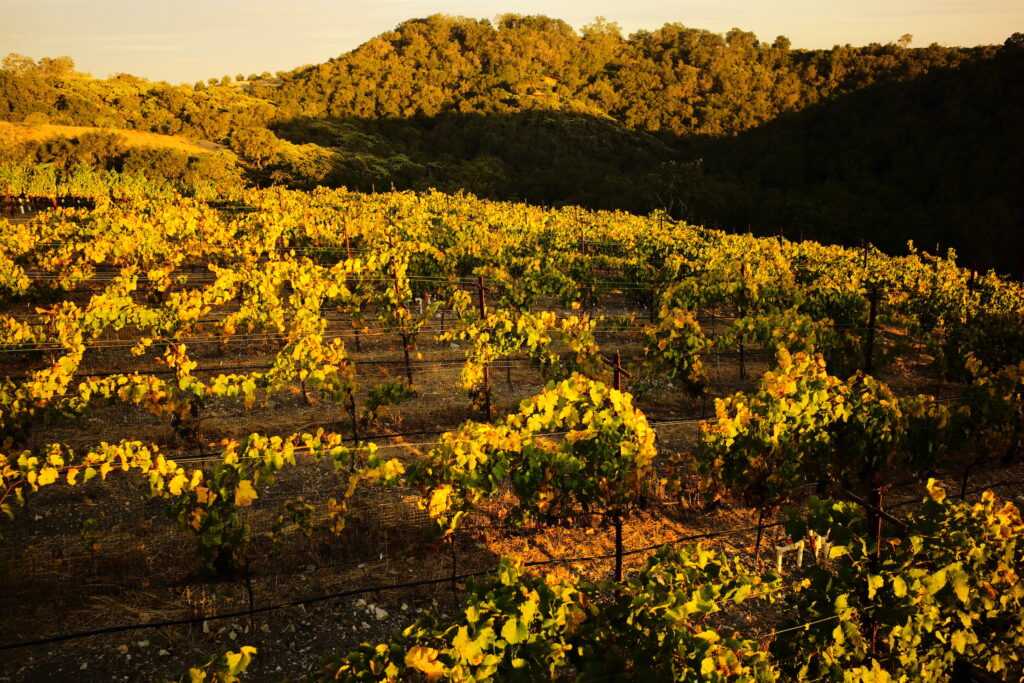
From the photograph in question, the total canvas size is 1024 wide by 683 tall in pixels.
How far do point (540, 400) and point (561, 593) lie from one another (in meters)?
2.70

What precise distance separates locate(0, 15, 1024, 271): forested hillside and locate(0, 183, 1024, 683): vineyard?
26789mm

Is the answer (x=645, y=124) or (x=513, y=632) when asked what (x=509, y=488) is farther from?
(x=645, y=124)

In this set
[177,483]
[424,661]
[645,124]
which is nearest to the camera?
[424,661]

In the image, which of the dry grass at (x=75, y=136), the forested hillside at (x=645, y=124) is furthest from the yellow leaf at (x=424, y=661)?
the dry grass at (x=75, y=136)

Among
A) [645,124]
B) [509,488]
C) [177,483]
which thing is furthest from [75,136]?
[645,124]

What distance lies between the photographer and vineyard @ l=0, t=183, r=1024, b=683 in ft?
12.3

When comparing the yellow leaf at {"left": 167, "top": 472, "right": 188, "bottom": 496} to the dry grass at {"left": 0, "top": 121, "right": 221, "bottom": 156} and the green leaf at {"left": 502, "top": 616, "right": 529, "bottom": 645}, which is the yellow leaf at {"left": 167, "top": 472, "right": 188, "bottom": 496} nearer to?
the green leaf at {"left": 502, "top": 616, "right": 529, "bottom": 645}

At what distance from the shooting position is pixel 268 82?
3322 inches

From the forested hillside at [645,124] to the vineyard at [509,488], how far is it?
26.8 meters

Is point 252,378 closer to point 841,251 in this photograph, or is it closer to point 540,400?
point 540,400

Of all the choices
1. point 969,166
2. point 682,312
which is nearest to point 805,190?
point 969,166

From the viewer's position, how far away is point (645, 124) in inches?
2894

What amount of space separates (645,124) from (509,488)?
2879 inches

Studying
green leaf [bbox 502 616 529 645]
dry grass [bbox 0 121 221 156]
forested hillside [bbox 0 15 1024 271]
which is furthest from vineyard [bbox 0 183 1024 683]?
dry grass [bbox 0 121 221 156]
